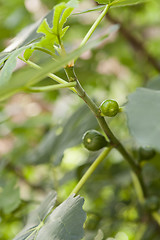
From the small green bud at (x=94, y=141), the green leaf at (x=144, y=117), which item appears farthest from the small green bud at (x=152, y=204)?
the green leaf at (x=144, y=117)

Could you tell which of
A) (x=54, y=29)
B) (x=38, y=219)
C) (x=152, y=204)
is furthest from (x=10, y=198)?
(x=54, y=29)

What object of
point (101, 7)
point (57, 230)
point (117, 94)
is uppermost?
point (101, 7)

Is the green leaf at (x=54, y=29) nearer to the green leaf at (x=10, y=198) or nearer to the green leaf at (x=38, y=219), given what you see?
the green leaf at (x=38, y=219)

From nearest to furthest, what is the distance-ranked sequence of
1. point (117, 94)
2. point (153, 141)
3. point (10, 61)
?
point (153, 141) → point (10, 61) → point (117, 94)

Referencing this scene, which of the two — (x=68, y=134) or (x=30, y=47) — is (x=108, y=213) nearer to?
(x=68, y=134)

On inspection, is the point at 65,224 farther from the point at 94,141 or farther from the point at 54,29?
the point at 54,29

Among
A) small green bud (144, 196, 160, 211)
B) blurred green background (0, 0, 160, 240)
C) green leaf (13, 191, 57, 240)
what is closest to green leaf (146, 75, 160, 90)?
blurred green background (0, 0, 160, 240)

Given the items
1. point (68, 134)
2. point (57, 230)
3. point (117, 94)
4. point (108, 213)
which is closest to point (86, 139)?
point (57, 230)
